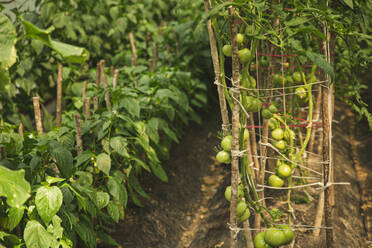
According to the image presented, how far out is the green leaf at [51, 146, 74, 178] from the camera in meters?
1.50

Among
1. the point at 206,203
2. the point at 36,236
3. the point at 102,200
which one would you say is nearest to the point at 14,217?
the point at 36,236

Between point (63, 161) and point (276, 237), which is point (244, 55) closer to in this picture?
point (276, 237)

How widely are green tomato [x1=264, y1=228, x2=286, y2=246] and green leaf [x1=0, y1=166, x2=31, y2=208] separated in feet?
2.82

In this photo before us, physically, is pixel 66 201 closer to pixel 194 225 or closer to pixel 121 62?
pixel 194 225

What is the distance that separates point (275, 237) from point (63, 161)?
0.86 metres

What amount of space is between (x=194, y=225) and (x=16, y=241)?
4.24 ft

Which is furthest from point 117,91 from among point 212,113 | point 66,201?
point 212,113

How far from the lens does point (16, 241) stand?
4.22ft

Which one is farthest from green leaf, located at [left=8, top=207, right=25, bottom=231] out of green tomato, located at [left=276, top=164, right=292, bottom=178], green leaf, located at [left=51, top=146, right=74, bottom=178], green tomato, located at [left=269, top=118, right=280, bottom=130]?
green tomato, located at [left=269, top=118, right=280, bottom=130]

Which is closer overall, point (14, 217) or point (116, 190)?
point (14, 217)

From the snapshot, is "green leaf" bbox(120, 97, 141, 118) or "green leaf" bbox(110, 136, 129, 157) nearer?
"green leaf" bbox(110, 136, 129, 157)

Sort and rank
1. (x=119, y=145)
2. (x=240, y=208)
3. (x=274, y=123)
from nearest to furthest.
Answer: (x=240, y=208), (x=274, y=123), (x=119, y=145)

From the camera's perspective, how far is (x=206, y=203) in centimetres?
260

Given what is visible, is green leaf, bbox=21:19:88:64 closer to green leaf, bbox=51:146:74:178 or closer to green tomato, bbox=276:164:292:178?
green leaf, bbox=51:146:74:178
